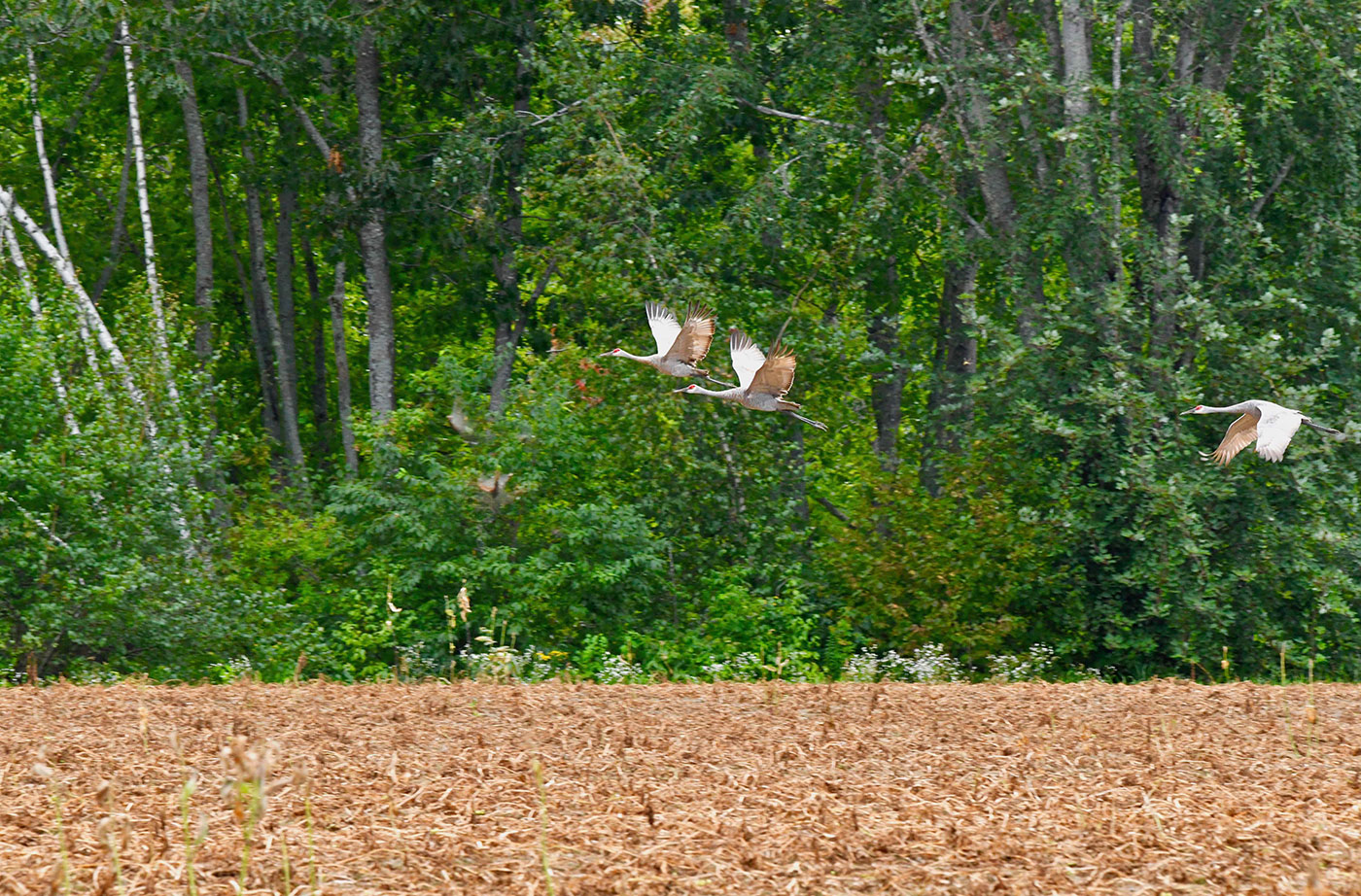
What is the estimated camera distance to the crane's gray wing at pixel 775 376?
1002cm

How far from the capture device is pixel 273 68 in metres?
18.1

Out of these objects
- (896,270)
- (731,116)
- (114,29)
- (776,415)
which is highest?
(114,29)

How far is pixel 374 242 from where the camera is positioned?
18875 mm

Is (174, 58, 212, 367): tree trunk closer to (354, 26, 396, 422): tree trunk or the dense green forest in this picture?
the dense green forest

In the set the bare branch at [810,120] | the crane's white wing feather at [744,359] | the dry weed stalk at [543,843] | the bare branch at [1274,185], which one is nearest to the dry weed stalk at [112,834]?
the dry weed stalk at [543,843]

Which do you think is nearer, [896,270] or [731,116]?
[731,116]

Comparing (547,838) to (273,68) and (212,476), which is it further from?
(273,68)

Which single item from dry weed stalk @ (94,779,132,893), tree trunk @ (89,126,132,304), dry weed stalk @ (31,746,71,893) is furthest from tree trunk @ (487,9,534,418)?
dry weed stalk @ (94,779,132,893)

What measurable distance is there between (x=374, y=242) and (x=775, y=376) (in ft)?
32.2

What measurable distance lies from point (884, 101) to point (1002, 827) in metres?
14.6

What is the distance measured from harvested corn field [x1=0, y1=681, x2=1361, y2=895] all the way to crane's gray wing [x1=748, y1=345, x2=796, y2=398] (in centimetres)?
246

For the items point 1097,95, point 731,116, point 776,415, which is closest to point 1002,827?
point 1097,95

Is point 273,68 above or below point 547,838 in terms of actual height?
above

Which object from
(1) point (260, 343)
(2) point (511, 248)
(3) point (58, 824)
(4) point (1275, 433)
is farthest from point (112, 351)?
(3) point (58, 824)
